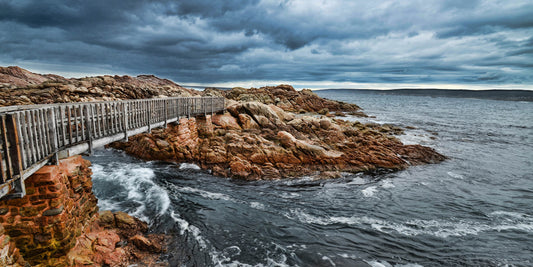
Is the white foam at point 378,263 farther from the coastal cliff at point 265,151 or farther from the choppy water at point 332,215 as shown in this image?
the coastal cliff at point 265,151

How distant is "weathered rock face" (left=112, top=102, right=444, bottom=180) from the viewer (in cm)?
2034

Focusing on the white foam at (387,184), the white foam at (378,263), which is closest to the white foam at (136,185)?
the white foam at (378,263)

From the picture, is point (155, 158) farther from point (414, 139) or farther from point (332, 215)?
point (414, 139)

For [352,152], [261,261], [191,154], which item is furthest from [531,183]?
[191,154]

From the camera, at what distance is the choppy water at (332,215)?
34.5 ft

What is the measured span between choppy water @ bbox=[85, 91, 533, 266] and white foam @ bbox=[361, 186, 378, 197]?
0.08 metres

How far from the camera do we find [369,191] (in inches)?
686

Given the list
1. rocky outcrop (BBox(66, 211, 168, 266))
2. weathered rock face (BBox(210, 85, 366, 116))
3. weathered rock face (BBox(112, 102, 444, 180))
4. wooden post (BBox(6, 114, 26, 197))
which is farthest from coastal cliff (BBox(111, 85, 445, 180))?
weathered rock face (BBox(210, 85, 366, 116))

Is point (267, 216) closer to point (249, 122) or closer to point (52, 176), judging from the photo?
point (52, 176)

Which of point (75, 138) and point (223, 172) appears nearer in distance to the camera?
point (75, 138)

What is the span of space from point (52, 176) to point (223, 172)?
492 inches

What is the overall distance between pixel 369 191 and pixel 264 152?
8.90 m

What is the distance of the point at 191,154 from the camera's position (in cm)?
2208

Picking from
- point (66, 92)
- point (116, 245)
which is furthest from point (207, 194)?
point (66, 92)
